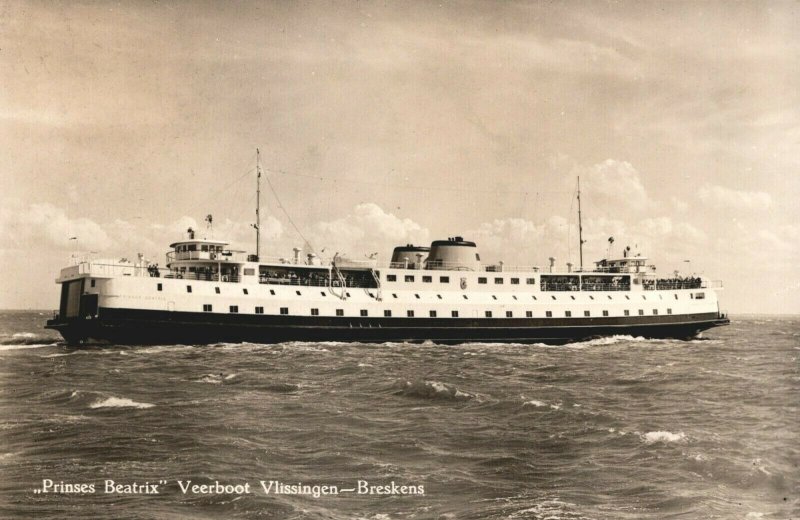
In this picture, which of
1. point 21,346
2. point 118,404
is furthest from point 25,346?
point 118,404

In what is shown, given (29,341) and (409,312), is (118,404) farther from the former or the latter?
(29,341)

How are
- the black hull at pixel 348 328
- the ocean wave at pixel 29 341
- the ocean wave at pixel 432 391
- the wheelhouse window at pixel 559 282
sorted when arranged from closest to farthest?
1. the ocean wave at pixel 432 391
2. the black hull at pixel 348 328
3. the ocean wave at pixel 29 341
4. the wheelhouse window at pixel 559 282

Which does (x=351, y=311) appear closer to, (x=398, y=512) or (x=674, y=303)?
(x=674, y=303)

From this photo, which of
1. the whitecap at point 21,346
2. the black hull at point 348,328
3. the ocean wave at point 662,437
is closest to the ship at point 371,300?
the black hull at point 348,328

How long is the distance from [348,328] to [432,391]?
16.4 m

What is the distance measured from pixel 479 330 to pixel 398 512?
28551 millimetres

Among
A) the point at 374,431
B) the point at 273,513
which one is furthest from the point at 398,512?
the point at 374,431

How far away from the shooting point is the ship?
3091 centimetres

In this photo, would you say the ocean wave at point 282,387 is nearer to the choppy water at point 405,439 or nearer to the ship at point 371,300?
the choppy water at point 405,439

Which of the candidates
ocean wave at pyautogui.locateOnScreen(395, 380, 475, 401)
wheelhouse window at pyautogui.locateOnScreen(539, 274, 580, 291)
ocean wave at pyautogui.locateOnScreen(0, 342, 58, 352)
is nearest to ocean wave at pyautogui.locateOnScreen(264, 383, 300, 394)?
ocean wave at pyautogui.locateOnScreen(395, 380, 475, 401)

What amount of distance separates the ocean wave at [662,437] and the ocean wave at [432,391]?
553 centimetres

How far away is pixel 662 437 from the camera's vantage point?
13.8m

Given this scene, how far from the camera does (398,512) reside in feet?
30.6

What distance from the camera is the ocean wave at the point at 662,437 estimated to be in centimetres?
1354
